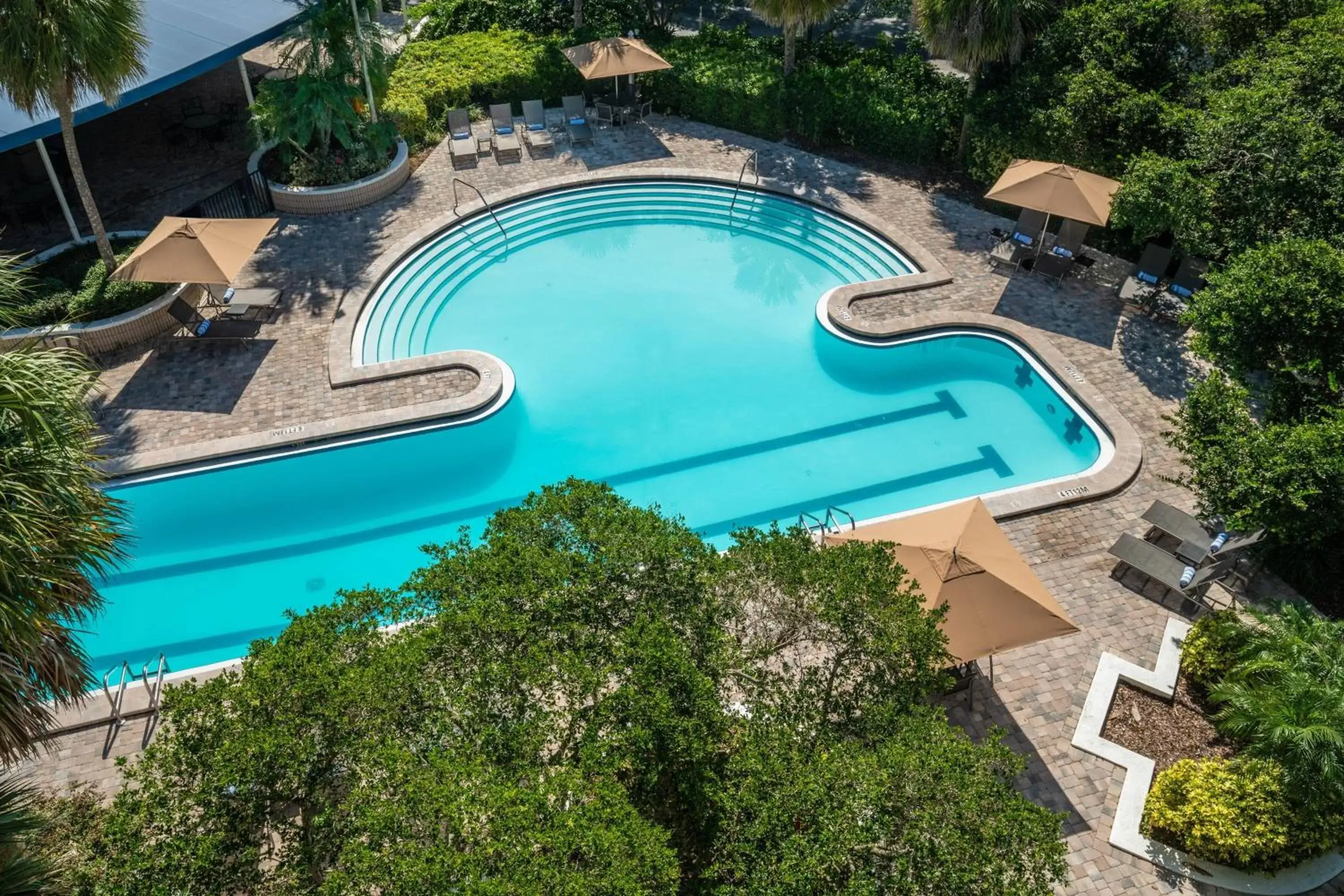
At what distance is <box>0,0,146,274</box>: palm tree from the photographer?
16.2 meters

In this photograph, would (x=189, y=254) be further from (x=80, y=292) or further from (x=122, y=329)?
(x=80, y=292)

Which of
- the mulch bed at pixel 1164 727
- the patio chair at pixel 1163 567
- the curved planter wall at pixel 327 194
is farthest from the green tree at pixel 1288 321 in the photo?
the curved planter wall at pixel 327 194

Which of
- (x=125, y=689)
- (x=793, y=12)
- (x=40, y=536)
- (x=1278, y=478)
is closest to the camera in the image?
(x=40, y=536)

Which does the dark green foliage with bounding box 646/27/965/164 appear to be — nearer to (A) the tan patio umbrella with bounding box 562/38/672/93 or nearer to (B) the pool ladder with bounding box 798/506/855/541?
(A) the tan patio umbrella with bounding box 562/38/672/93

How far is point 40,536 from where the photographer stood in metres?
8.78

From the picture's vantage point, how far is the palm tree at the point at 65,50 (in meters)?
16.2

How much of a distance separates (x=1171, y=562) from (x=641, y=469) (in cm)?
984

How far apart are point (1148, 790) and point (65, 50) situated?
2230cm

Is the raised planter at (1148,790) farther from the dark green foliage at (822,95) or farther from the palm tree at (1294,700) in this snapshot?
the dark green foliage at (822,95)

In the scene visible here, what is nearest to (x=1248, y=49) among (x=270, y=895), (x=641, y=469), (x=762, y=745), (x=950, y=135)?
(x=950, y=135)

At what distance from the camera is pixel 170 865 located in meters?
8.31

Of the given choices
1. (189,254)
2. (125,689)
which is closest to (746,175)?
(189,254)

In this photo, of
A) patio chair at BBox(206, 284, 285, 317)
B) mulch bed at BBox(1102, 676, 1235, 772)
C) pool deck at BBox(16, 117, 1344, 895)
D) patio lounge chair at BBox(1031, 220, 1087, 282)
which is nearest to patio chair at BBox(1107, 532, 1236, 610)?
pool deck at BBox(16, 117, 1344, 895)

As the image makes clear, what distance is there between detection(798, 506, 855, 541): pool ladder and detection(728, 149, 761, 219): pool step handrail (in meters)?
11.0
